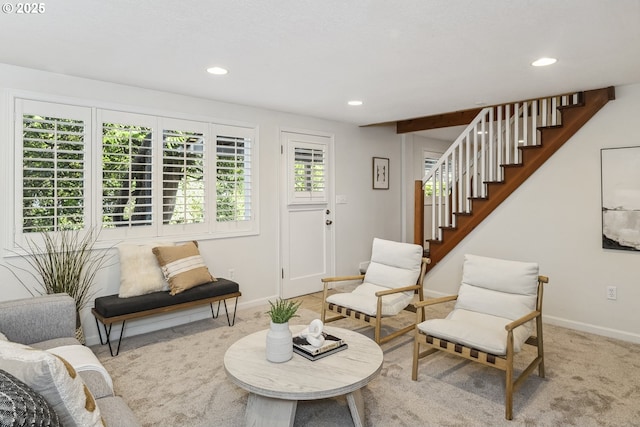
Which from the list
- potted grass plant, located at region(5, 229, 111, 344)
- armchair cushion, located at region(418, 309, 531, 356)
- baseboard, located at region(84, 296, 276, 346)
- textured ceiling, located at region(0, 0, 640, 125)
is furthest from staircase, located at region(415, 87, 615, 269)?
potted grass plant, located at region(5, 229, 111, 344)

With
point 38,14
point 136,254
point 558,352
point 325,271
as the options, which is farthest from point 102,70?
point 558,352

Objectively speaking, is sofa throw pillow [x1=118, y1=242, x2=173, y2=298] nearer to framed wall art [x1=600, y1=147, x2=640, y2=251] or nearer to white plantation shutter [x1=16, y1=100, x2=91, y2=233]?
white plantation shutter [x1=16, y1=100, x2=91, y2=233]

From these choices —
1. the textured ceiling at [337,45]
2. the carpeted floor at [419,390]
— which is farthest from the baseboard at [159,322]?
the textured ceiling at [337,45]

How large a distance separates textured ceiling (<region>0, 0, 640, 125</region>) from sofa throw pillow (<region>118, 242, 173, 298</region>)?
5.07 ft

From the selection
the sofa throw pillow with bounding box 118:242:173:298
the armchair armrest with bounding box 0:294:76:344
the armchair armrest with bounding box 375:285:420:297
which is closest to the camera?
the armchair armrest with bounding box 0:294:76:344

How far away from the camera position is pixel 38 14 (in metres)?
2.19

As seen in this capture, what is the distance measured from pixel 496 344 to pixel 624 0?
6.68ft

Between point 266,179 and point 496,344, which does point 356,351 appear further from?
point 266,179

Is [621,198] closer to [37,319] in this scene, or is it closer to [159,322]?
[159,322]

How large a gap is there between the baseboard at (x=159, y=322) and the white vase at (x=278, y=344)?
203 cm

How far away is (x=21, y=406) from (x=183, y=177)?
318 centimetres

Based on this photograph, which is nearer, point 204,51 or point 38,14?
point 38,14

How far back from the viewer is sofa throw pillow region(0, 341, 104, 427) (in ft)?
3.91

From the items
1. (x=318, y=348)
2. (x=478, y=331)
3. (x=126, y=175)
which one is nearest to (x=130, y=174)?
(x=126, y=175)
